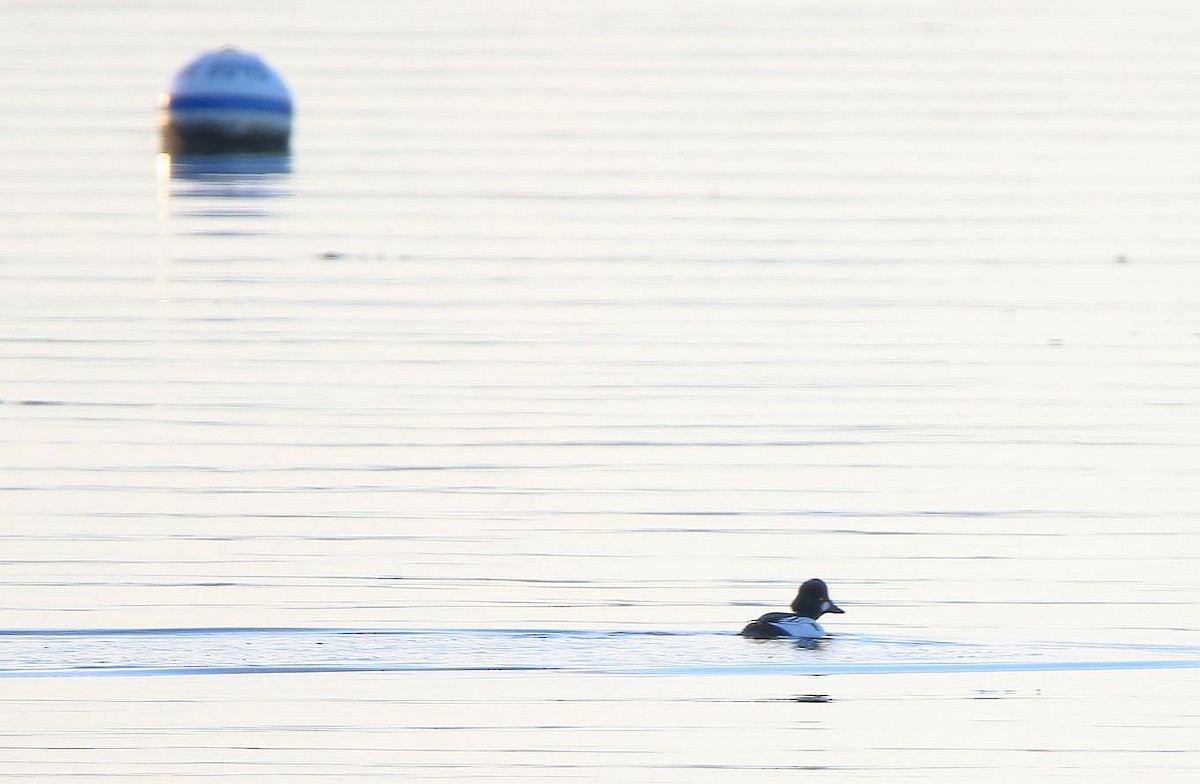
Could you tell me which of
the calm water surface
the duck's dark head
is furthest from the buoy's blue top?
the duck's dark head

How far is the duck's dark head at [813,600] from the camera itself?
12812mm

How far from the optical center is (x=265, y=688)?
11641mm

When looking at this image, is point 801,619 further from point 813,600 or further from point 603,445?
point 603,445

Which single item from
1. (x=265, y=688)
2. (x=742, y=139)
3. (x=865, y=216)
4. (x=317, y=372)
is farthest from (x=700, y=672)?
(x=742, y=139)

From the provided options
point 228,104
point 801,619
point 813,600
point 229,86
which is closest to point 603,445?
point 813,600

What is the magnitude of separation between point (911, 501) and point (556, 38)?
31.2 metres

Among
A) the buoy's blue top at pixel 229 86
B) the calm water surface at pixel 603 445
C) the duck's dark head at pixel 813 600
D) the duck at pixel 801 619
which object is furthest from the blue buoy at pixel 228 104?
the duck's dark head at pixel 813 600

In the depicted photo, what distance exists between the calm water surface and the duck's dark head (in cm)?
20

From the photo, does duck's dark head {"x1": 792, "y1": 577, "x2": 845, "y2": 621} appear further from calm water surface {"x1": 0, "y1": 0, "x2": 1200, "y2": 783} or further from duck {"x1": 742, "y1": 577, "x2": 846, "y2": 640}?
calm water surface {"x1": 0, "y1": 0, "x2": 1200, "y2": 783}

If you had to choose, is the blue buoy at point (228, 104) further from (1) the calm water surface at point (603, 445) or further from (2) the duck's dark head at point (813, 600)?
(2) the duck's dark head at point (813, 600)

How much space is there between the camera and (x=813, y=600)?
42.2 feet

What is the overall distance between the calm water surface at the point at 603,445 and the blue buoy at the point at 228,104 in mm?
747

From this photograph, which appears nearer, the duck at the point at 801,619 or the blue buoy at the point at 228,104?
the duck at the point at 801,619

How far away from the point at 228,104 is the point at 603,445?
18229 mm
